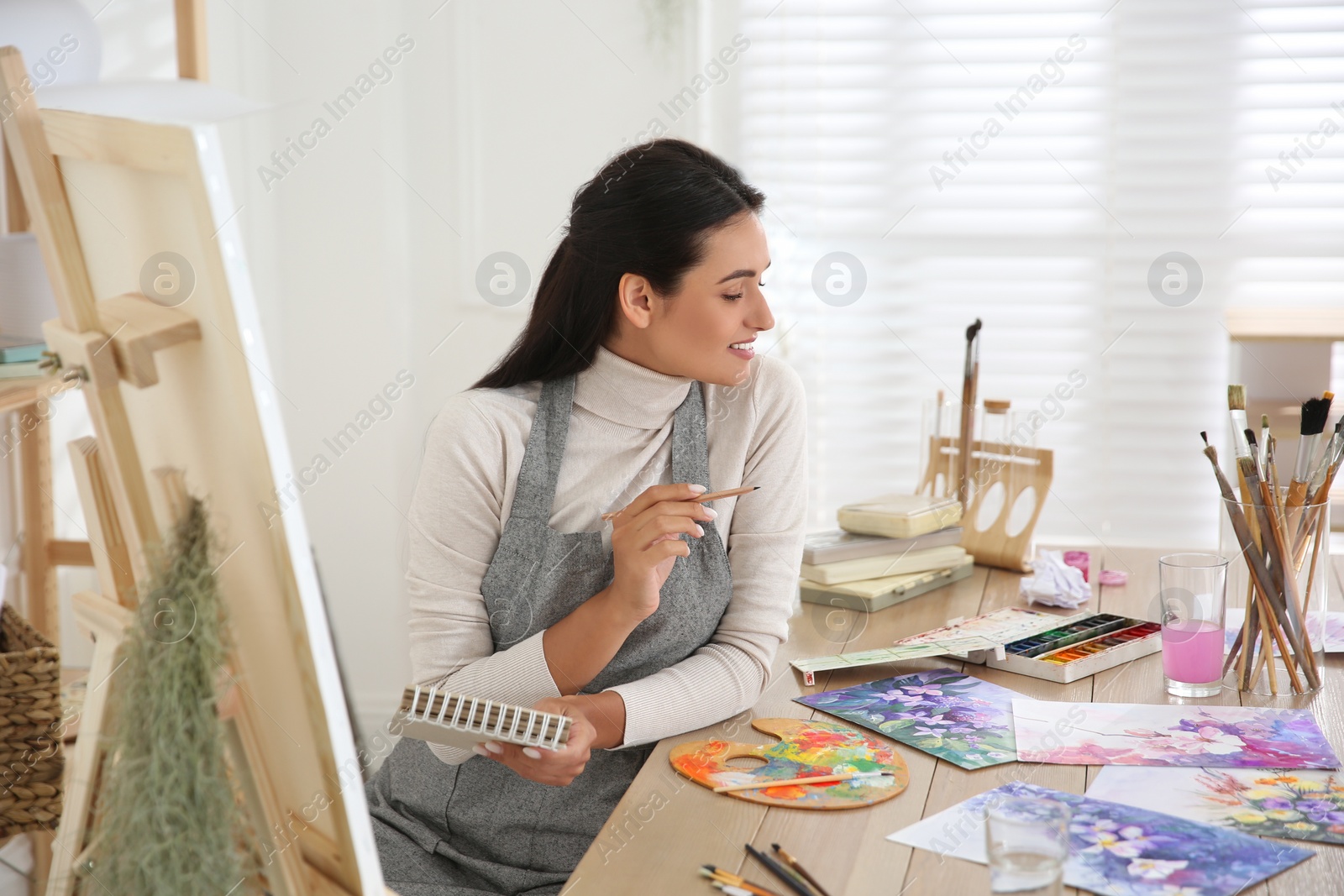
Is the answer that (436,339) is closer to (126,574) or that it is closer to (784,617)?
(784,617)

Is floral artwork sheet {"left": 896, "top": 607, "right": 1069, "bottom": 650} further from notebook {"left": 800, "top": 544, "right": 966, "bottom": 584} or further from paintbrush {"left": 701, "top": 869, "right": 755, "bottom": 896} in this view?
paintbrush {"left": 701, "top": 869, "right": 755, "bottom": 896}

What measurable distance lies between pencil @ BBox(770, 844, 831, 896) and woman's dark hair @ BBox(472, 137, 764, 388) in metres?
0.77

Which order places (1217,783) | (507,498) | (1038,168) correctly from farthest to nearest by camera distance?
(1038,168)
(507,498)
(1217,783)

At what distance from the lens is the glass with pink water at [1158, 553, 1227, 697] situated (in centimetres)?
130

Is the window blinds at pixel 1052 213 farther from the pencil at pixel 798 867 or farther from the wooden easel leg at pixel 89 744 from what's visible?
the wooden easel leg at pixel 89 744

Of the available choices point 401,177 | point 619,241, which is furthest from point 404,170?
point 619,241

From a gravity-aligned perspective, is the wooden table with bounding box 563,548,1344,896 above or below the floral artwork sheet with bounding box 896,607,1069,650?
below

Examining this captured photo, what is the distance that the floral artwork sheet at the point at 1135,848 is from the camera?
90cm

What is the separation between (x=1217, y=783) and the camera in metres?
1.07

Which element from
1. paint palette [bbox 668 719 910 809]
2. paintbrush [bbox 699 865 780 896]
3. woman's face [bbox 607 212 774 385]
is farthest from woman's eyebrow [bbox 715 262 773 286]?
paintbrush [bbox 699 865 780 896]

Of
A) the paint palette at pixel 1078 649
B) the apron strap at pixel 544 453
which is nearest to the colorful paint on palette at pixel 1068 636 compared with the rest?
the paint palette at pixel 1078 649

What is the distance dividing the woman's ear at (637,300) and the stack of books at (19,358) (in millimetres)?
818

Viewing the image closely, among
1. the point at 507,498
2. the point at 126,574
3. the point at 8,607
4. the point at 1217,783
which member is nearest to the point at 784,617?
the point at 507,498

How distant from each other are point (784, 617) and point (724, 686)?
186 mm
